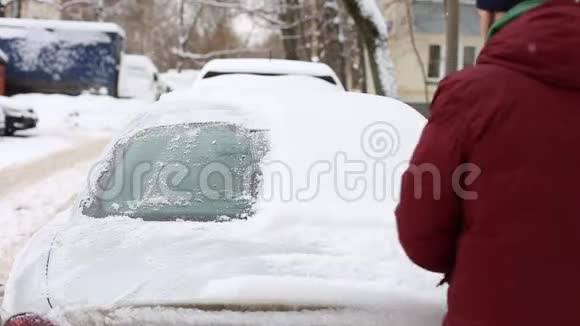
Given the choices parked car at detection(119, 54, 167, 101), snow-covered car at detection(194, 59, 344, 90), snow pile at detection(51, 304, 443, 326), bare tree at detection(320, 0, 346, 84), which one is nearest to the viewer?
snow pile at detection(51, 304, 443, 326)

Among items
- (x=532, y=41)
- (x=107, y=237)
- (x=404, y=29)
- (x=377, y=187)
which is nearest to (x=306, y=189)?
(x=377, y=187)

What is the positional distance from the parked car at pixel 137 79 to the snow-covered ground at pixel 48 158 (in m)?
2.02

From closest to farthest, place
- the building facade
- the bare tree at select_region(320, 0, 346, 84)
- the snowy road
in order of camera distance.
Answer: the snowy road < the bare tree at select_region(320, 0, 346, 84) < the building facade

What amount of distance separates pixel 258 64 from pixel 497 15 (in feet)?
15.7

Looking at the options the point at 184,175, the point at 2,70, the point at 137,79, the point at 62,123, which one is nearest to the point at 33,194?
the point at 184,175

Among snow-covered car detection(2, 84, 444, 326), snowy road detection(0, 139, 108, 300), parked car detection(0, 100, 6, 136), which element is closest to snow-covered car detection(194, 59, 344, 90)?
snowy road detection(0, 139, 108, 300)

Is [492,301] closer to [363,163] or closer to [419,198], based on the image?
[419,198]

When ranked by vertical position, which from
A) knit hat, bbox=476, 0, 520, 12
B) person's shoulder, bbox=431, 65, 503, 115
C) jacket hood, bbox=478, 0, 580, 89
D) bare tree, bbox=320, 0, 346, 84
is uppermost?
knit hat, bbox=476, 0, 520, 12

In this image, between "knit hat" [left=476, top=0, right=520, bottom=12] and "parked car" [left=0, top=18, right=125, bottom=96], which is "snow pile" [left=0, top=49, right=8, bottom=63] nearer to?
"parked car" [left=0, top=18, right=125, bottom=96]

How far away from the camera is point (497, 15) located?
6.15 feet

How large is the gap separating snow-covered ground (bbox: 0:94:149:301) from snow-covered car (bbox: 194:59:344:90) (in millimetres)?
773

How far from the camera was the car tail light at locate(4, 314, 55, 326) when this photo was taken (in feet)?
7.07

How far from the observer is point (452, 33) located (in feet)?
37.4

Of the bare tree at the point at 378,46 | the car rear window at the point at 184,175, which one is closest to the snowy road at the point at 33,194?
the car rear window at the point at 184,175
